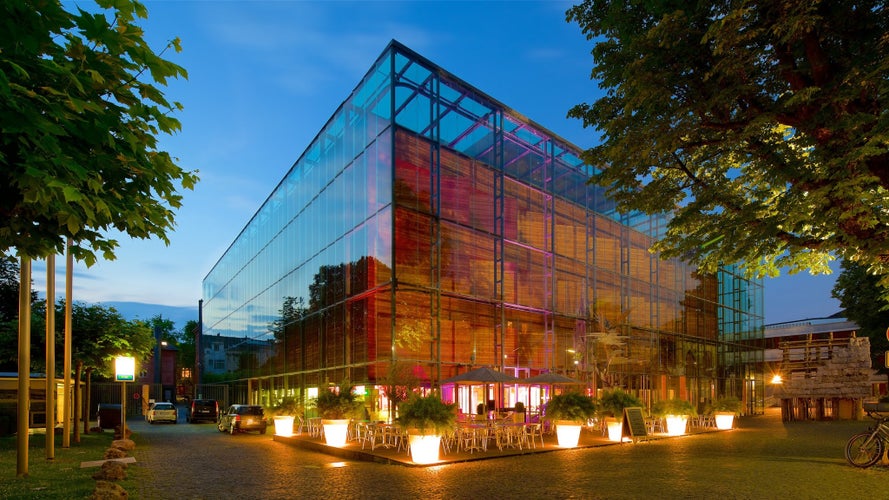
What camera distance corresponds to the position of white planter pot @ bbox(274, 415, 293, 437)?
24188mm

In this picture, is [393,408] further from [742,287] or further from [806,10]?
[742,287]

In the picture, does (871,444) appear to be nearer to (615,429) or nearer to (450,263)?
(615,429)

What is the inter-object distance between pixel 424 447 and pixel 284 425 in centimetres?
1104

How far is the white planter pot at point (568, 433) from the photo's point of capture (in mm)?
19078

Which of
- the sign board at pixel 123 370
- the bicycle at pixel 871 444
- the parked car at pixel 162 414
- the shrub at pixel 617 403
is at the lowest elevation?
the parked car at pixel 162 414

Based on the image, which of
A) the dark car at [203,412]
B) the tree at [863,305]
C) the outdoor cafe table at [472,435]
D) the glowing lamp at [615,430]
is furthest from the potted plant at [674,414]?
the dark car at [203,412]

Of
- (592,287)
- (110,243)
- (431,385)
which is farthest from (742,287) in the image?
(110,243)

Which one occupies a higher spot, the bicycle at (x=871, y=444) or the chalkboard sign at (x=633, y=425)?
the bicycle at (x=871, y=444)

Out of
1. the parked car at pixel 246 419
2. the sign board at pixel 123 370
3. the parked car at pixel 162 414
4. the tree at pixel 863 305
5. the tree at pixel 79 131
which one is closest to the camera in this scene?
the tree at pixel 79 131

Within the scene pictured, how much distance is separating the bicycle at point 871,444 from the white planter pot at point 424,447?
8840mm

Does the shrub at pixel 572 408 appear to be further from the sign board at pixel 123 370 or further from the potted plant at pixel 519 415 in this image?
the sign board at pixel 123 370

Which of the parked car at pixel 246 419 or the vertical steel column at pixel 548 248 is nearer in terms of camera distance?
the parked car at pixel 246 419

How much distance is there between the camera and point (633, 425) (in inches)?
810

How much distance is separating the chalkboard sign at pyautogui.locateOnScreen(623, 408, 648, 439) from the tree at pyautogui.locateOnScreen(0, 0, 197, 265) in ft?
57.3
